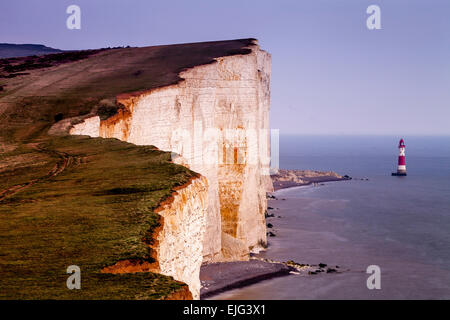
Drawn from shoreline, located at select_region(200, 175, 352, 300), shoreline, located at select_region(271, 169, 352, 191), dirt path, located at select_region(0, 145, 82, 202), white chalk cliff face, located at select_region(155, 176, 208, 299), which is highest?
dirt path, located at select_region(0, 145, 82, 202)

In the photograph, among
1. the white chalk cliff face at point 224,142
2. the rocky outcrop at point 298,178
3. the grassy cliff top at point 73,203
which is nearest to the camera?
the grassy cliff top at point 73,203

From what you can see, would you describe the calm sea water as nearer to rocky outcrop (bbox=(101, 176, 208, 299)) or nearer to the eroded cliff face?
the eroded cliff face

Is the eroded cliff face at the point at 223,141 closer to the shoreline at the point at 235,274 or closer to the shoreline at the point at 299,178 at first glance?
the shoreline at the point at 235,274

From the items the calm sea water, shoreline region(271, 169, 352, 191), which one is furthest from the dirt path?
shoreline region(271, 169, 352, 191)

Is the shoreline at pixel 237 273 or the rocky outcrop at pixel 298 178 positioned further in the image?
the rocky outcrop at pixel 298 178

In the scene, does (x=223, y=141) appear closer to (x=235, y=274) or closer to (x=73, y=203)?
(x=235, y=274)

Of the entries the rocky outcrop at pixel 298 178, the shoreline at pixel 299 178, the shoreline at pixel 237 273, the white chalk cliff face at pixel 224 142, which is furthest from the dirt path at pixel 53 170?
the rocky outcrop at pixel 298 178

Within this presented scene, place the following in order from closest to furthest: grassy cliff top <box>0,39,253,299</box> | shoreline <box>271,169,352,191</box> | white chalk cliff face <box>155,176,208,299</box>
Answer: grassy cliff top <box>0,39,253,299</box> < white chalk cliff face <box>155,176,208,299</box> < shoreline <box>271,169,352,191</box>
